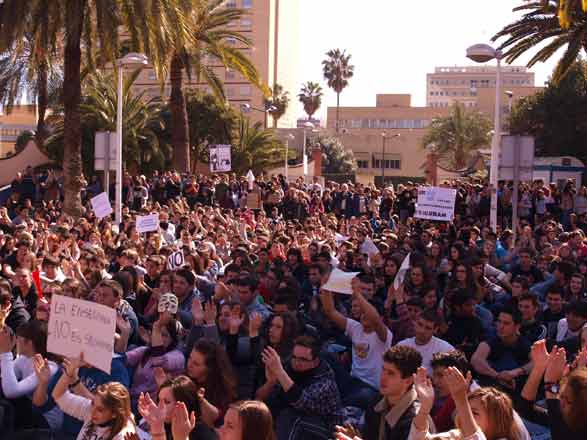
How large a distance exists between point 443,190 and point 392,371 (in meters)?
11.8

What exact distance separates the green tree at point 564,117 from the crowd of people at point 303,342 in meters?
32.1

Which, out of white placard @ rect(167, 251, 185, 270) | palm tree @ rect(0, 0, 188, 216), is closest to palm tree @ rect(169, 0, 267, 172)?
palm tree @ rect(0, 0, 188, 216)

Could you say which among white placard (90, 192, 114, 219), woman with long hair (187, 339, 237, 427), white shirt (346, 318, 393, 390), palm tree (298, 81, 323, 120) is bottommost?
white shirt (346, 318, 393, 390)

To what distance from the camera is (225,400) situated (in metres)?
5.96

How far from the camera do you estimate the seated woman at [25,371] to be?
6469mm

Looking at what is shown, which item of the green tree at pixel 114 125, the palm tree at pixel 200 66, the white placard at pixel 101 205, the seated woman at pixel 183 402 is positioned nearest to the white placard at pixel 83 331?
the seated woman at pixel 183 402

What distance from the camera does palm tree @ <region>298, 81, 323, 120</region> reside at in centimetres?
8950

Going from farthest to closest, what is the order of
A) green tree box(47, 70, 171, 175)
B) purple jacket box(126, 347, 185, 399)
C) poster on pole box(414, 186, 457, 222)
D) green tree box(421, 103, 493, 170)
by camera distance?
green tree box(421, 103, 493, 170) → green tree box(47, 70, 171, 175) → poster on pole box(414, 186, 457, 222) → purple jacket box(126, 347, 185, 399)

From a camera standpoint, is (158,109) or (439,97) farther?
(439,97)

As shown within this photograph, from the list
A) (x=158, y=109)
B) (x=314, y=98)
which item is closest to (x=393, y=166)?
(x=314, y=98)

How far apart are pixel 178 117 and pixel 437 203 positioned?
14058mm

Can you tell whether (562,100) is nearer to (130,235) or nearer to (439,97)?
(130,235)

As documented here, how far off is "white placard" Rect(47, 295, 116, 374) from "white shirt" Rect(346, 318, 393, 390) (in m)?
2.64

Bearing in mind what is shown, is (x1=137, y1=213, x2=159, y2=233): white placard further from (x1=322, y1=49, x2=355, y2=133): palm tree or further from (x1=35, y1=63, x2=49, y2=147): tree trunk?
(x1=322, y1=49, x2=355, y2=133): palm tree
